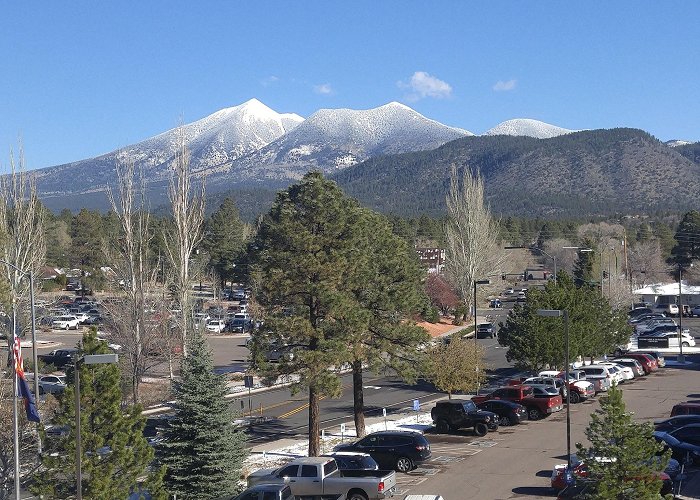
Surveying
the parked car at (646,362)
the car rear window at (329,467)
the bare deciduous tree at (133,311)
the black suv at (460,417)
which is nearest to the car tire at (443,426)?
the black suv at (460,417)

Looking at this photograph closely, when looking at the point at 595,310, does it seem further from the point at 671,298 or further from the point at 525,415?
the point at 671,298

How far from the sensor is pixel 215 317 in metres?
76.6

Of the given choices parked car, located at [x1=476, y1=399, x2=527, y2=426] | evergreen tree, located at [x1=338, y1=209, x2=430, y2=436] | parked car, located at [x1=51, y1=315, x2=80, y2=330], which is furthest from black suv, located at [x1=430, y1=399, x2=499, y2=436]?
parked car, located at [x1=51, y1=315, x2=80, y2=330]

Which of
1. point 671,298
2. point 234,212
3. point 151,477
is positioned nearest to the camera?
point 151,477

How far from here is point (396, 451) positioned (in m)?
27.1

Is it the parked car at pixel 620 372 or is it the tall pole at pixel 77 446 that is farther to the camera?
the parked car at pixel 620 372

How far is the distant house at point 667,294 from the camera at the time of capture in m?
86.6

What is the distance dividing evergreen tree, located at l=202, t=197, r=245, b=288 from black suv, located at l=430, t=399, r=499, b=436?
2336 inches

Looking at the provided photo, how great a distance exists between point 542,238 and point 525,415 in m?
108

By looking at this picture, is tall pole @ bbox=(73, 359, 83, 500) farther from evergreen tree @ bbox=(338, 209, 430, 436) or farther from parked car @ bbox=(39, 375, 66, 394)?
parked car @ bbox=(39, 375, 66, 394)

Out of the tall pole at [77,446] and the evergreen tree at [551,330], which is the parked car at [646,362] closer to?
the evergreen tree at [551,330]

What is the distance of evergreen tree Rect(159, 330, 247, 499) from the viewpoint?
22781 millimetres

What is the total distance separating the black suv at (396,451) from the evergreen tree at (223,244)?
64.5 meters

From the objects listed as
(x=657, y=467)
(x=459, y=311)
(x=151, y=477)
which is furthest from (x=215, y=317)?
(x=657, y=467)
